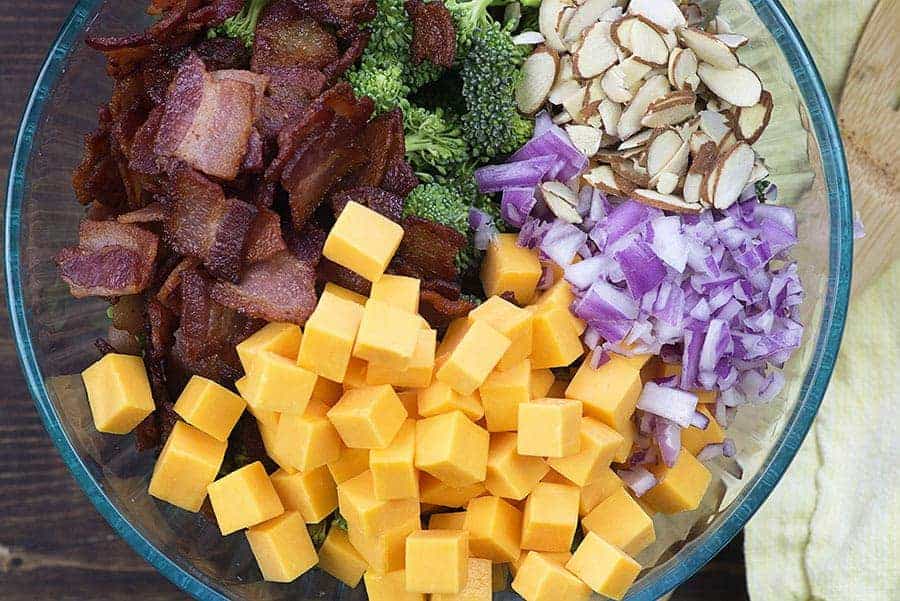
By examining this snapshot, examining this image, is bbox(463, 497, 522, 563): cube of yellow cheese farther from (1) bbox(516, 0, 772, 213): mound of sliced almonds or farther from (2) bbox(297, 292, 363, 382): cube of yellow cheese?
(1) bbox(516, 0, 772, 213): mound of sliced almonds

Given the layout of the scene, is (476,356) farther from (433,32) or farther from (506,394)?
(433,32)

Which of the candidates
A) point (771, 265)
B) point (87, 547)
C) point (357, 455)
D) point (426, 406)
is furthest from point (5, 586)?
point (771, 265)

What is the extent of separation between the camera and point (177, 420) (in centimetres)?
160

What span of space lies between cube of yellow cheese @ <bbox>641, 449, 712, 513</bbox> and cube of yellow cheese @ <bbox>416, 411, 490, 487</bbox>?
1.23 feet

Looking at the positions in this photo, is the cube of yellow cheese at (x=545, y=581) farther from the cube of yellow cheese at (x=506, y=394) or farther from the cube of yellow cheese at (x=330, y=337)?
the cube of yellow cheese at (x=330, y=337)

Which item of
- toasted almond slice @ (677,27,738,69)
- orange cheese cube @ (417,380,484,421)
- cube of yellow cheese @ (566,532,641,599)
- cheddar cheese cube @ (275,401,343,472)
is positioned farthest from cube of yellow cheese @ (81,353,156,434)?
toasted almond slice @ (677,27,738,69)

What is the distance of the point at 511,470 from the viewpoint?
1.53 m

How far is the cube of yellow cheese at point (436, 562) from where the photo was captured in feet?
4.89

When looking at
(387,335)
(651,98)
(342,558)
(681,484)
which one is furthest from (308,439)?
(651,98)

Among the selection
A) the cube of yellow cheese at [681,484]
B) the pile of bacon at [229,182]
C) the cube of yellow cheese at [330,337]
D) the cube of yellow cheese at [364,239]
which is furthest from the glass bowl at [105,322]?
the cube of yellow cheese at [364,239]

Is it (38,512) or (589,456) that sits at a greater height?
(589,456)

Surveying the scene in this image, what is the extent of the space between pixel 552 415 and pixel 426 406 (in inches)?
8.6

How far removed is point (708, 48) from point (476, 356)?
2.44 ft

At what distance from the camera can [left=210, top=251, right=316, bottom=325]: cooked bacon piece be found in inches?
58.2
